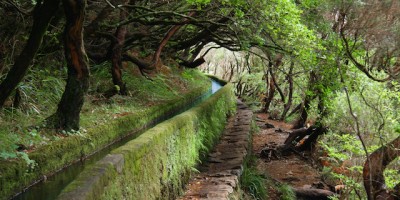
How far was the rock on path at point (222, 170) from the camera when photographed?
761 centimetres

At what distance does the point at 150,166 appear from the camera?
6.15m

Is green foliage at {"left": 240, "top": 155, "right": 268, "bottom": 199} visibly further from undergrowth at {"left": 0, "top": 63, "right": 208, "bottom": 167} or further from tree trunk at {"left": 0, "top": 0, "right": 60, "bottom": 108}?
tree trunk at {"left": 0, "top": 0, "right": 60, "bottom": 108}

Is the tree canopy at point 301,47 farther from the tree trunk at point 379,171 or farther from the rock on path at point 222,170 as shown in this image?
the rock on path at point 222,170

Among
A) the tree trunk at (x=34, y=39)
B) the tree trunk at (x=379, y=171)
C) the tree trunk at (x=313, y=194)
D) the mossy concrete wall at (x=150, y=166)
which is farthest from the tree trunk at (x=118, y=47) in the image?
the tree trunk at (x=379, y=171)

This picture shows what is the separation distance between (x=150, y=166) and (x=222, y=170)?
370cm

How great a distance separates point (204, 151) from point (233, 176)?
197 centimetres

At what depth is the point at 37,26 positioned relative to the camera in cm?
673

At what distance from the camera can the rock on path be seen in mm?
7609

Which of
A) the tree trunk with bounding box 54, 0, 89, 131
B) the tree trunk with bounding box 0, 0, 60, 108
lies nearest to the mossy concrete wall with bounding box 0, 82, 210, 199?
the tree trunk with bounding box 54, 0, 89, 131

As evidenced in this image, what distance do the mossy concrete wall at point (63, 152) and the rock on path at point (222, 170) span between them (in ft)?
8.32

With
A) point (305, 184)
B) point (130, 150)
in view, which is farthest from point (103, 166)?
point (305, 184)

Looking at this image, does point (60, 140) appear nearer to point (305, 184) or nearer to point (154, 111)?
point (154, 111)

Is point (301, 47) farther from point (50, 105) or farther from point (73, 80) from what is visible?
point (50, 105)

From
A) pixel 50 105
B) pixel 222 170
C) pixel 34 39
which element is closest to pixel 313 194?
pixel 222 170
